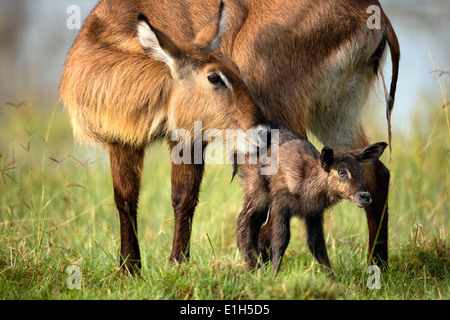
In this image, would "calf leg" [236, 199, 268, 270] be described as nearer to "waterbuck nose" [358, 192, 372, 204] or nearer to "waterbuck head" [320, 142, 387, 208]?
"waterbuck head" [320, 142, 387, 208]

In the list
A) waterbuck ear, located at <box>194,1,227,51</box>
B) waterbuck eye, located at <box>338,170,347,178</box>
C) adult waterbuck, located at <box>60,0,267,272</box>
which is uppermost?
waterbuck ear, located at <box>194,1,227,51</box>

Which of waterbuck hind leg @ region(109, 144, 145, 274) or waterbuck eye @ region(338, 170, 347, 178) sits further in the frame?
waterbuck hind leg @ region(109, 144, 145, 274)

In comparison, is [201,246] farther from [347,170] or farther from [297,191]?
[347,170]

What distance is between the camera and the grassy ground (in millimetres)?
3531

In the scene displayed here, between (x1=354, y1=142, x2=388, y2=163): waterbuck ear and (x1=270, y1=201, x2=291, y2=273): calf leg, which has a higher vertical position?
(x1=354, y1=142, x2=388, y2=163): waterbuck ear

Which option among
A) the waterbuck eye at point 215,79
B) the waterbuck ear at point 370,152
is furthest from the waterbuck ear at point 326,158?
the waterbuck eye at point 215,79

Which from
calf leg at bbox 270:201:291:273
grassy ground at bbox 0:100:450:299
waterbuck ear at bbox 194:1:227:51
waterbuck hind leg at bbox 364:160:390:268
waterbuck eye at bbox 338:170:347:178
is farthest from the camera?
waterbuck hind leg at bbox 364:160:390:268

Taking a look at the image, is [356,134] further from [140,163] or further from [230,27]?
[140,163]

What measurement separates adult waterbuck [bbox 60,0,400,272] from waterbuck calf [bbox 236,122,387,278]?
0.21m

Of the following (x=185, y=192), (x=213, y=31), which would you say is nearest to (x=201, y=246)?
(x=185, y=192)

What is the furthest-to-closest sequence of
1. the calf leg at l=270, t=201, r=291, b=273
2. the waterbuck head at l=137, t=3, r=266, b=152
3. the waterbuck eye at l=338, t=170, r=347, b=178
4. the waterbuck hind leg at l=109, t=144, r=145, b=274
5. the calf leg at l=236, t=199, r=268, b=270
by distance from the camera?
the waterbuck hind leg at l=109, t=144, r=145, b=274 → the calf leg at l=236, t=199, r=268, b=270 → the waterbuck head at l=137, t=3, r=266, b=152 → the calf leg at l=270, t=201, r=291, b=273 → the waterbuck eye at l=338, t=170, r=347, b=178

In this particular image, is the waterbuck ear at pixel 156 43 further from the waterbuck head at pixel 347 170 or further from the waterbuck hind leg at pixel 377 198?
the waterbuck hind leg at pixel 377 198

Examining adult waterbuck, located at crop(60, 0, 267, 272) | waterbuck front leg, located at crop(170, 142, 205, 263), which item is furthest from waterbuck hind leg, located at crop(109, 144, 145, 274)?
waterbuck front leg, located at crop(170, 142, 205, 263)

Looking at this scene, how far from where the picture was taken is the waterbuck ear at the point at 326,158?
3.63 meters
